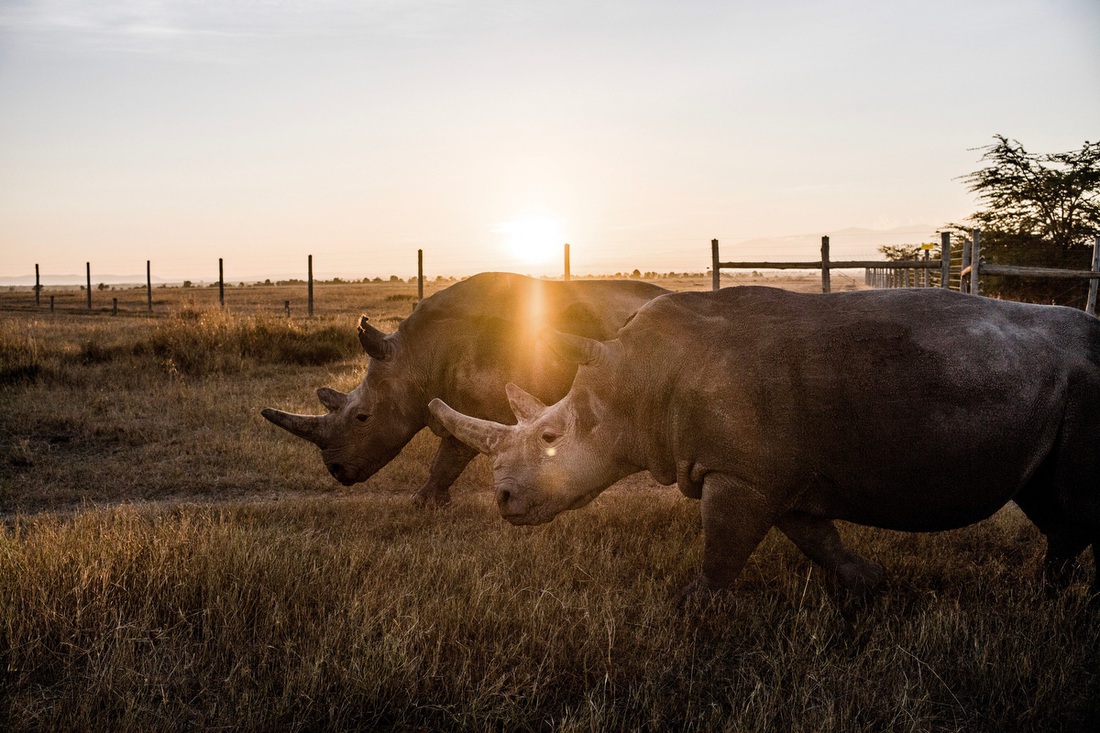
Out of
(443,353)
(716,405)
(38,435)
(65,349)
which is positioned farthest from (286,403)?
(716,405)

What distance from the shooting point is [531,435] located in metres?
4.21

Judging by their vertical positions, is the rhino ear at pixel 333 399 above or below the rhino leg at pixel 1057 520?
above

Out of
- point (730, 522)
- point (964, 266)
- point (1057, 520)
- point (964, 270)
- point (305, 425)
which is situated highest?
point (964, 266)

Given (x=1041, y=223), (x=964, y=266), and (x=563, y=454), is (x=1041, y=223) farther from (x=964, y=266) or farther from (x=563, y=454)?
(x=563, y=454)

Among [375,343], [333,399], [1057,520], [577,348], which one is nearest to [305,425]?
[333,399]

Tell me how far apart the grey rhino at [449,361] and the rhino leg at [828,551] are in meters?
2.13

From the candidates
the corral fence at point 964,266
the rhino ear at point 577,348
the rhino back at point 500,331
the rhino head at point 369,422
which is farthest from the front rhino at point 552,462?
the corral fence at point 964,266

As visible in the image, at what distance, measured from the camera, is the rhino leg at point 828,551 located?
14.2 feet

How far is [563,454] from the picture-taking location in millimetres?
4102

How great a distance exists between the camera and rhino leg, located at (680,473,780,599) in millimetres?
3715

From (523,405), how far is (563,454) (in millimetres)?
477

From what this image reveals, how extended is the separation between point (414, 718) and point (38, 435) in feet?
24.5

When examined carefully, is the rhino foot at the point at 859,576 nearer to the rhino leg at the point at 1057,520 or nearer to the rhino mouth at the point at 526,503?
the rhino leg at the point at 1057,520

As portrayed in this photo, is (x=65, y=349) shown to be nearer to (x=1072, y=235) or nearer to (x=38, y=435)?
(x=38, y=435)
